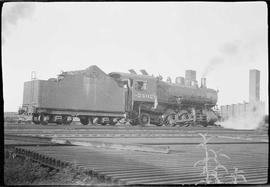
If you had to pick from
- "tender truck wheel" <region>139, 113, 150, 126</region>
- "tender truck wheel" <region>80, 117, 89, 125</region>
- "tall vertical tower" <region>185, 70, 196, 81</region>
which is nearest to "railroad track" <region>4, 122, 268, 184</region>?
"tall vertical tower" <region>185, 70, 196, 81</region>

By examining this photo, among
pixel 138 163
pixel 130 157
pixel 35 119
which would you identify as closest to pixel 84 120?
pixel 35 119

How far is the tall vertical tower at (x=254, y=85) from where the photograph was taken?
17.5ft

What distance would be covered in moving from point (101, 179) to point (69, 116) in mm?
5177

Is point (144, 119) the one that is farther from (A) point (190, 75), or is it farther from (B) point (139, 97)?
(A) point (190, 75)

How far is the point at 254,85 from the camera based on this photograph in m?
5.44

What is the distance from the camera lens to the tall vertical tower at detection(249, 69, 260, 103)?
17.5ft

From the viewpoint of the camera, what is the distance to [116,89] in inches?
378

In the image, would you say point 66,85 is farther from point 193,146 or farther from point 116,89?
point 193,146

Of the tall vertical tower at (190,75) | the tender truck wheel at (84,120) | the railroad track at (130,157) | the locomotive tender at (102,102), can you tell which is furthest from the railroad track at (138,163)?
the tender truck wheel at (84,120)

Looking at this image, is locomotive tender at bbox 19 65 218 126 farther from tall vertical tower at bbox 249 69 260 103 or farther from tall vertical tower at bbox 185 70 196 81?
tall vertical tower at bbox 249 69 260 103

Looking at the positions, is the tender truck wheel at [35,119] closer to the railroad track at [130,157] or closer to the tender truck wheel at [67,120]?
the tender truck wheel at [67,120]

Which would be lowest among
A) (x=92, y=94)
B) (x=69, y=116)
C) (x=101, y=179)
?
(x=101, y=179)

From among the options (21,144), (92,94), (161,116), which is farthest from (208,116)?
(21,144)

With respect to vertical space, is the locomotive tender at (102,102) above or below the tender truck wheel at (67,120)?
above
